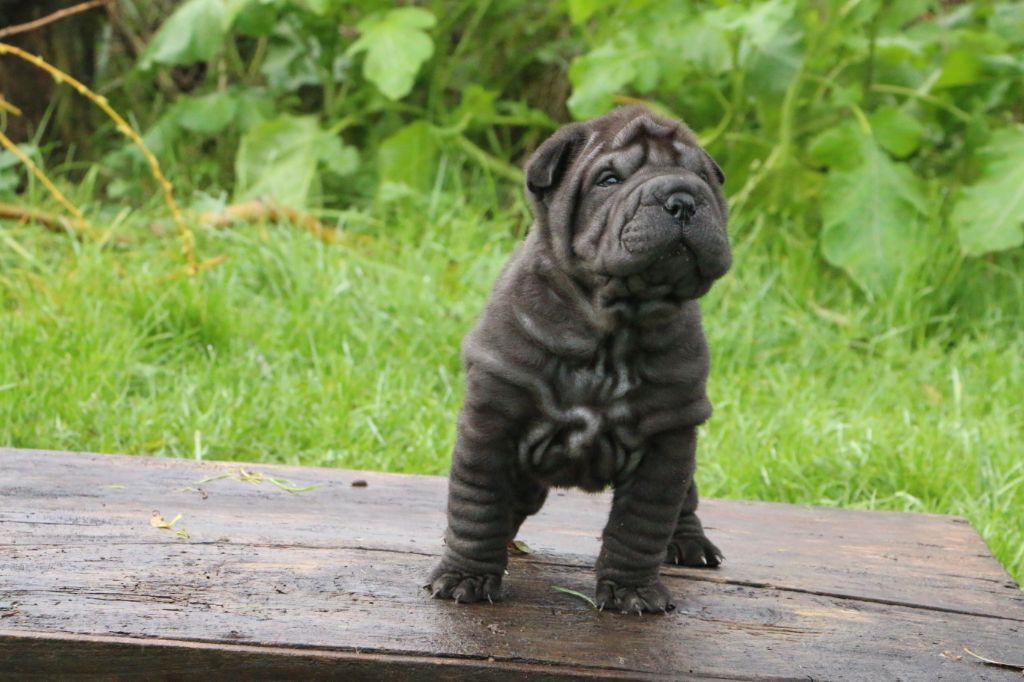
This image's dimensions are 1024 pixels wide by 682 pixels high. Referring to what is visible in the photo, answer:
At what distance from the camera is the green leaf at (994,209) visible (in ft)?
19.9

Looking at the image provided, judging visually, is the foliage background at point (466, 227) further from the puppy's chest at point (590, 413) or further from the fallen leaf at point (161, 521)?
the puppy's chest at point (590, 413)

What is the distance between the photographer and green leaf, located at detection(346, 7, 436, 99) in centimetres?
660

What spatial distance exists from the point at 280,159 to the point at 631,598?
4.72 m

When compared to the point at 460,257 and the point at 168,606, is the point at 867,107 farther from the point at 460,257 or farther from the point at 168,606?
the point at 168,606

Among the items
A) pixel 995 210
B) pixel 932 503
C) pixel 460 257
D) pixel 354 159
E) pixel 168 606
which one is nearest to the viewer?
pixel 168 606

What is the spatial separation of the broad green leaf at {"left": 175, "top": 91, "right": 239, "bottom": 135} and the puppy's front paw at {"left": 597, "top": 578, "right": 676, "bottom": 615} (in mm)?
5020

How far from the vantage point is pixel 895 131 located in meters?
6.55

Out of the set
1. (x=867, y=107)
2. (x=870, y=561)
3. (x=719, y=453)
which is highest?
(x=867, y=107)

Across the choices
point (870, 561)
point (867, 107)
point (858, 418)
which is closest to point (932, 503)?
point (858, 418)

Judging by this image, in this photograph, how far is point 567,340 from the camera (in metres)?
2.85

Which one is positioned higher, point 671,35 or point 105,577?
point 671,35

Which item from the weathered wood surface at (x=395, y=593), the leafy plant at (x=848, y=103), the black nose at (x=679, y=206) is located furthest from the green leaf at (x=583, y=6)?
the black nose at (x=679, y=206)

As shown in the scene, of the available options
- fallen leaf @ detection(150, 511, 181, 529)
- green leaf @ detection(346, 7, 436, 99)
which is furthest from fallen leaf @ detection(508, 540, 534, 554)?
green leaf @ detection(346, 7, 436, 99)

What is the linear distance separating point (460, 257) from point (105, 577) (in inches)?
149
